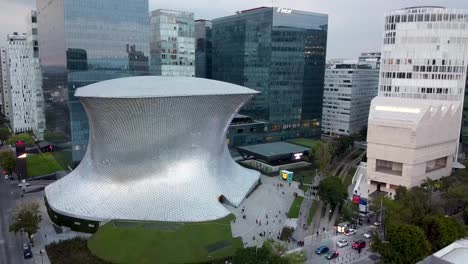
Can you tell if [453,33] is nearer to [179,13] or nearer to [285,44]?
[285,44]

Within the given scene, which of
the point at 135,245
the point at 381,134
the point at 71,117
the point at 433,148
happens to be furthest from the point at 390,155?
the point at 71,117

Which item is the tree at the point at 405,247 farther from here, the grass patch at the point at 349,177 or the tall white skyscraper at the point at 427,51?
the tall white skyscraper at the point at 427,51

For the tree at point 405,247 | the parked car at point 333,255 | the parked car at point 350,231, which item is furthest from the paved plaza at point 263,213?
the tree at point 405,247

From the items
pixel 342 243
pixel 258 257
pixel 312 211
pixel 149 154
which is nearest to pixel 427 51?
pixel 312 211

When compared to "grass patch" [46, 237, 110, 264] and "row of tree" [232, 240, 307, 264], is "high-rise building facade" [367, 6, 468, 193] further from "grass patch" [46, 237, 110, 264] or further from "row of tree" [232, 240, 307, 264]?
"grass patch" [46, 237, 110, 264]

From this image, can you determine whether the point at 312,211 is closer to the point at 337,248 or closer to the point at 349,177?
the point at 337,248

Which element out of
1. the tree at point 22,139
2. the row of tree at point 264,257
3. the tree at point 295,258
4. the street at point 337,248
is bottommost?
the street at point 337,248
